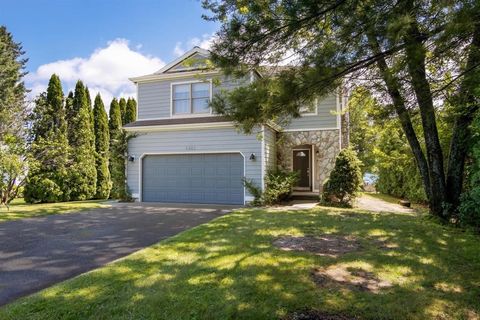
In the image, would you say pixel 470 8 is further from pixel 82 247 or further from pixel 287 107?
pixel 82 247

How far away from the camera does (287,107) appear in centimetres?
491

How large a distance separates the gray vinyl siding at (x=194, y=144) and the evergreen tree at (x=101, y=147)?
14.1ft

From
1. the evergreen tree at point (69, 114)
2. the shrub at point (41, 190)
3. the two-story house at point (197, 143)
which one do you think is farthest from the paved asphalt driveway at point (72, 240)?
the evergreen tree at point (69, 114)

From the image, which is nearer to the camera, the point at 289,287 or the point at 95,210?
the point at 289,287

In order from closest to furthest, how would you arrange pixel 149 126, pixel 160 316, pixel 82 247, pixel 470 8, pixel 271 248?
pixel 160 316 → pixel 470 8 → pixel 271 248 → pixel 82 247 → pixel 149 126

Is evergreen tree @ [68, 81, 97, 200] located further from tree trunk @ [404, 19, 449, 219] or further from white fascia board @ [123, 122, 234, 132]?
tree trunk @ [404, 19, 449, 219]

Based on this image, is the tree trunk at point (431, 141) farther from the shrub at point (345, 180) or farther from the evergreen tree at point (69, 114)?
the evergreen tree at point (69, 114)

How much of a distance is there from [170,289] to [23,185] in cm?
1398

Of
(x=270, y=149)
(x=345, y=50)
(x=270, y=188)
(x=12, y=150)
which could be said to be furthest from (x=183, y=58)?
(x=345, y=50)

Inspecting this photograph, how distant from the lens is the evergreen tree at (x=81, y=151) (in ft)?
50.8

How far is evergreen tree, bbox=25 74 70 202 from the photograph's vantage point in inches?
555

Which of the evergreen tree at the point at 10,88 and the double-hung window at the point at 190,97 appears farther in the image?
the evergreen tree at the point at 10,88

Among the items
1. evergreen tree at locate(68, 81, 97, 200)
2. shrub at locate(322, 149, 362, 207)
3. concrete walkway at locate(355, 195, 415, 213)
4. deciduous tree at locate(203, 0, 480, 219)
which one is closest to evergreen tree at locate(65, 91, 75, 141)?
evergreen tree at locate(68, 81, 97, 200)

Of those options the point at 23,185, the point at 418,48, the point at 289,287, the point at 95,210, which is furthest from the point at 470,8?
the point at 23,185
